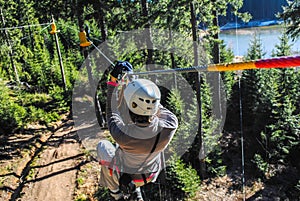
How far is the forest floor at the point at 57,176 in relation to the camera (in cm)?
1068

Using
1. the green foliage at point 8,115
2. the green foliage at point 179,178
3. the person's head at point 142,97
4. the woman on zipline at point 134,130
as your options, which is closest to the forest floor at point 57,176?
the green foliage at point 8,115

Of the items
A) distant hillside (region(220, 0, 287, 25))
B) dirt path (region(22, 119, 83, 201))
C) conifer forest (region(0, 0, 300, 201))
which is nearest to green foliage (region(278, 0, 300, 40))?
conifer forest (region(0, 0, 300, 201))

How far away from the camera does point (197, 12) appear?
35.3ft

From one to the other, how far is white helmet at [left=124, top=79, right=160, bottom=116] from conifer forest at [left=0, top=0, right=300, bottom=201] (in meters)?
6.06

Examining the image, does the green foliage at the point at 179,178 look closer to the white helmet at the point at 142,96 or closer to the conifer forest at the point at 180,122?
the conifer forest at the point at 180,122

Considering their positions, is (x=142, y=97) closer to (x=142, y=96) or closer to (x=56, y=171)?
Result: (x=142, y=96)

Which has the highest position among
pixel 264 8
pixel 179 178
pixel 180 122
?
pixel 264 8

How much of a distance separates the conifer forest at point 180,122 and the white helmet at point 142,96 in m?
6.06

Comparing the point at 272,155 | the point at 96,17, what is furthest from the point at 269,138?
the point at 96,17

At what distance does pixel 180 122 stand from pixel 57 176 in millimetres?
6080

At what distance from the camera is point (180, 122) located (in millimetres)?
13398

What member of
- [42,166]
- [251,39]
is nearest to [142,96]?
[42,166]

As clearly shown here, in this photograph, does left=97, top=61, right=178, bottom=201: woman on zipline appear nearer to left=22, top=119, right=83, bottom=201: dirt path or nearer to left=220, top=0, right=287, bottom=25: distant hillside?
left=22, top=119, right=83, bottom=201: dirt path

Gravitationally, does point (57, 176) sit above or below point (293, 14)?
below
